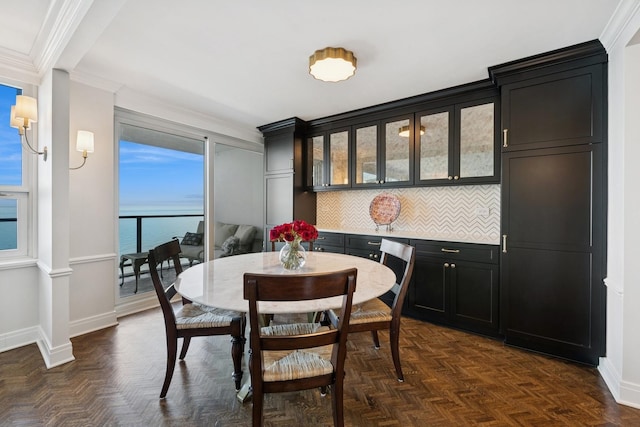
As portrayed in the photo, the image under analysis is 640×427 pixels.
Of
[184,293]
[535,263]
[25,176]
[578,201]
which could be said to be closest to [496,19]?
[578,201]

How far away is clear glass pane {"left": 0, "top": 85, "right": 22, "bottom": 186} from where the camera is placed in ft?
8.18

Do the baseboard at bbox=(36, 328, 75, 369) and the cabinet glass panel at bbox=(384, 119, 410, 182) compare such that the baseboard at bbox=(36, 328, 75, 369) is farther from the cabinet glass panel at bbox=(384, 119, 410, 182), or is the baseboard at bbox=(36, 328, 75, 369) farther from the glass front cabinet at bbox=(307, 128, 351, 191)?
the cabinet glass panel at bbox=(384, 119, 410, 182)

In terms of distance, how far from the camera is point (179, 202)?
12.8 feet

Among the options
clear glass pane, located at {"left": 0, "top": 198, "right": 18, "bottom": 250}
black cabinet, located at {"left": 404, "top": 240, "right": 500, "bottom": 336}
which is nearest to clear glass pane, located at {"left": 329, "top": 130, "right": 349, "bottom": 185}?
black cabinet, located at {"left": 404, "top": 240, "right": 500, "bottom": 336}

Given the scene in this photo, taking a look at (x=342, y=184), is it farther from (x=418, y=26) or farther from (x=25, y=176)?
(x=25, y=176)

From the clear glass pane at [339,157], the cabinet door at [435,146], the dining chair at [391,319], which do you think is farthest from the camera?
the clear glass pane at [339,157]

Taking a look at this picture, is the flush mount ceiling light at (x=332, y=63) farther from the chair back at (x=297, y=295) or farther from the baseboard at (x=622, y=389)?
the baseboard at (x=622, y=389)

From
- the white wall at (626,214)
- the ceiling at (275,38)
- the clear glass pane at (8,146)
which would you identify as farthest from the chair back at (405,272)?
the clear glass pane at (8,146)

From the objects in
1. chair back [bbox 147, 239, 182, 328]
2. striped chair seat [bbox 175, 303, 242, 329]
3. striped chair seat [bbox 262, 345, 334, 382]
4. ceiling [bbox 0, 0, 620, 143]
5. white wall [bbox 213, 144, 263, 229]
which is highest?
ceiling [bbox 0, 0, 620, 143]

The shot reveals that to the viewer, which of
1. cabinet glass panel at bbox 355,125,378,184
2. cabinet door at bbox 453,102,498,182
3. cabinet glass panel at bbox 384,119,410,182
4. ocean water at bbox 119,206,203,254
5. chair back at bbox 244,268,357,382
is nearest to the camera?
chair back at bbox 244,268,357,382

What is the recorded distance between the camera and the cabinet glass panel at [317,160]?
4.20 m

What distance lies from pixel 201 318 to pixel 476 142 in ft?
9.68

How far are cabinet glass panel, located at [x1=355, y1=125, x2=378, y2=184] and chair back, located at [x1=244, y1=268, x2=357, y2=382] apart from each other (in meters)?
2.54

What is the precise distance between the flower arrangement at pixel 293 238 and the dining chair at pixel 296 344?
2.21 feet
